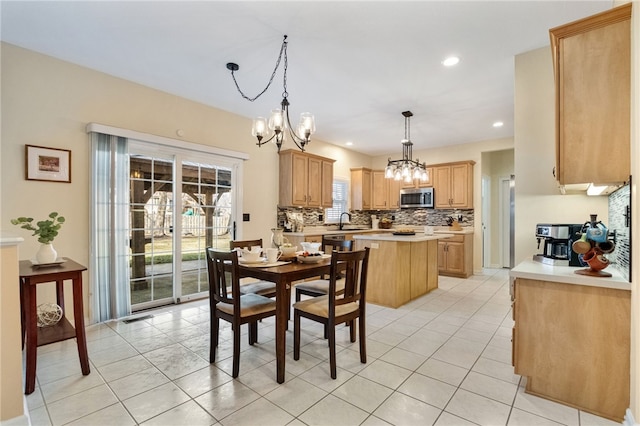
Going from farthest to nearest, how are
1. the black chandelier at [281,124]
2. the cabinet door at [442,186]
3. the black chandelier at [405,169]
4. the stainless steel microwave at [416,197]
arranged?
the stainless steel microwave at [416,197] < the cabinet door at [442,186] < the black chandelier at [405,169] < the black chandelier at [281,124]

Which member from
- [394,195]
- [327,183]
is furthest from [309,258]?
Result: [394,195]

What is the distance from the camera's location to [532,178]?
290cm

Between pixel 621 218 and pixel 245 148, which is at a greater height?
pixel 245 148

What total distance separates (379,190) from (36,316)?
6390mm

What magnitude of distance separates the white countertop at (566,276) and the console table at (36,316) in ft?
10.1

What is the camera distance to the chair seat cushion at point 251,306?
2.28 metres

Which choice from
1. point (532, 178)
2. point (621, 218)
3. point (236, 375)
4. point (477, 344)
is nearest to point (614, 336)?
point (621, 218)

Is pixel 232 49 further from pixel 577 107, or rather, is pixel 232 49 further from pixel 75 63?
pixel 577 107

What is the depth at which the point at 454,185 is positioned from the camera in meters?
6.36

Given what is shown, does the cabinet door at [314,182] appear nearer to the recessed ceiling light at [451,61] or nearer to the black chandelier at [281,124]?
the black chandelier at [281,124]

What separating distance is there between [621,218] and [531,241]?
2.90 feet

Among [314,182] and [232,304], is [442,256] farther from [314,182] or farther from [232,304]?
[232,304]

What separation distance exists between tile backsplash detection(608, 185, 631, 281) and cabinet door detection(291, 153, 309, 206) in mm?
3944

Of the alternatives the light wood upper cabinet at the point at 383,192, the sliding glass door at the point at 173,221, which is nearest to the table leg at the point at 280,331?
the sliding glass door at the point at 173,221
